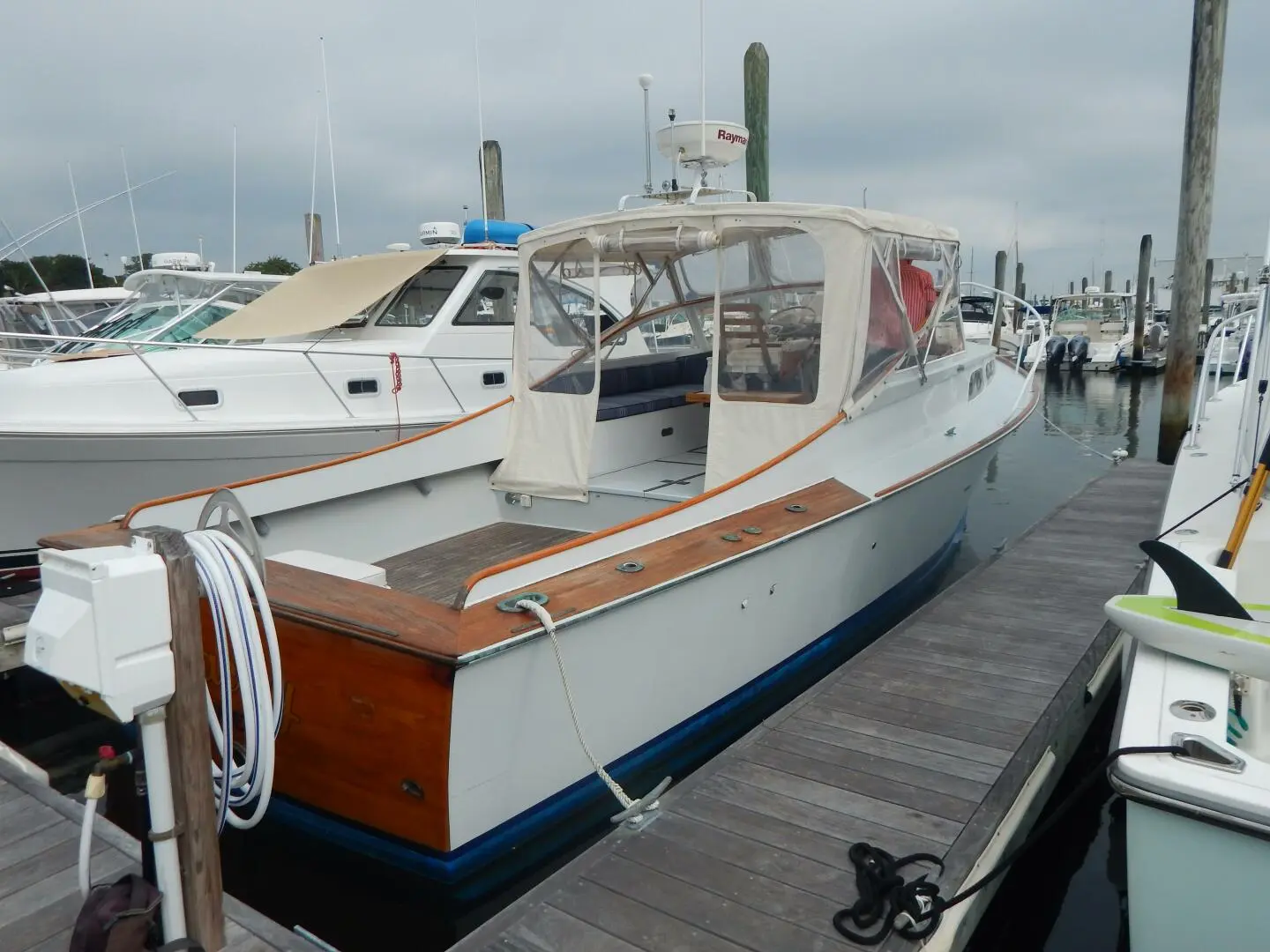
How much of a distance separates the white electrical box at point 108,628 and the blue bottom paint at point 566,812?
147 centimetres

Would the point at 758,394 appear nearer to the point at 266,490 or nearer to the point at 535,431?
the point at 535,431

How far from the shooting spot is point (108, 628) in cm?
187

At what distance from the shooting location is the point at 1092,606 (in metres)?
4.69

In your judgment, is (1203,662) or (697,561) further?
(697,561)

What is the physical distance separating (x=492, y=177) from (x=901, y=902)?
36.8 ft

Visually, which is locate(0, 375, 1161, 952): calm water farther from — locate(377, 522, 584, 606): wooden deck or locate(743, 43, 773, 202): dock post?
locate(743, 43, 773, 202): dock post

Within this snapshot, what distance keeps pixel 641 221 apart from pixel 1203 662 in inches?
129

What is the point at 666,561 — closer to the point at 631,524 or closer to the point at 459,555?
the point at 631,524

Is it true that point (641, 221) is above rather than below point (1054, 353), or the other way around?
above

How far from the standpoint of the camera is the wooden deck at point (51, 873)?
234 cm

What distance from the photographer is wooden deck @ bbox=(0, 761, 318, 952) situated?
→ 2338mm

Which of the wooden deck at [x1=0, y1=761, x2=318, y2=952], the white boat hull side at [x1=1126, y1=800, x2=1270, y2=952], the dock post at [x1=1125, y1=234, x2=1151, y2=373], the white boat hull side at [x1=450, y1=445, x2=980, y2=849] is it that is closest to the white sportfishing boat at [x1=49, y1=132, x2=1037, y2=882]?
the white boat hull side at [x1=450, y1=445, x2=980, y2=849]

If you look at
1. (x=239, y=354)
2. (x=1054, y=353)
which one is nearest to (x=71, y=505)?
(x=239, y=354)

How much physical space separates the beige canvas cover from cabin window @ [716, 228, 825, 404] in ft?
11.6
